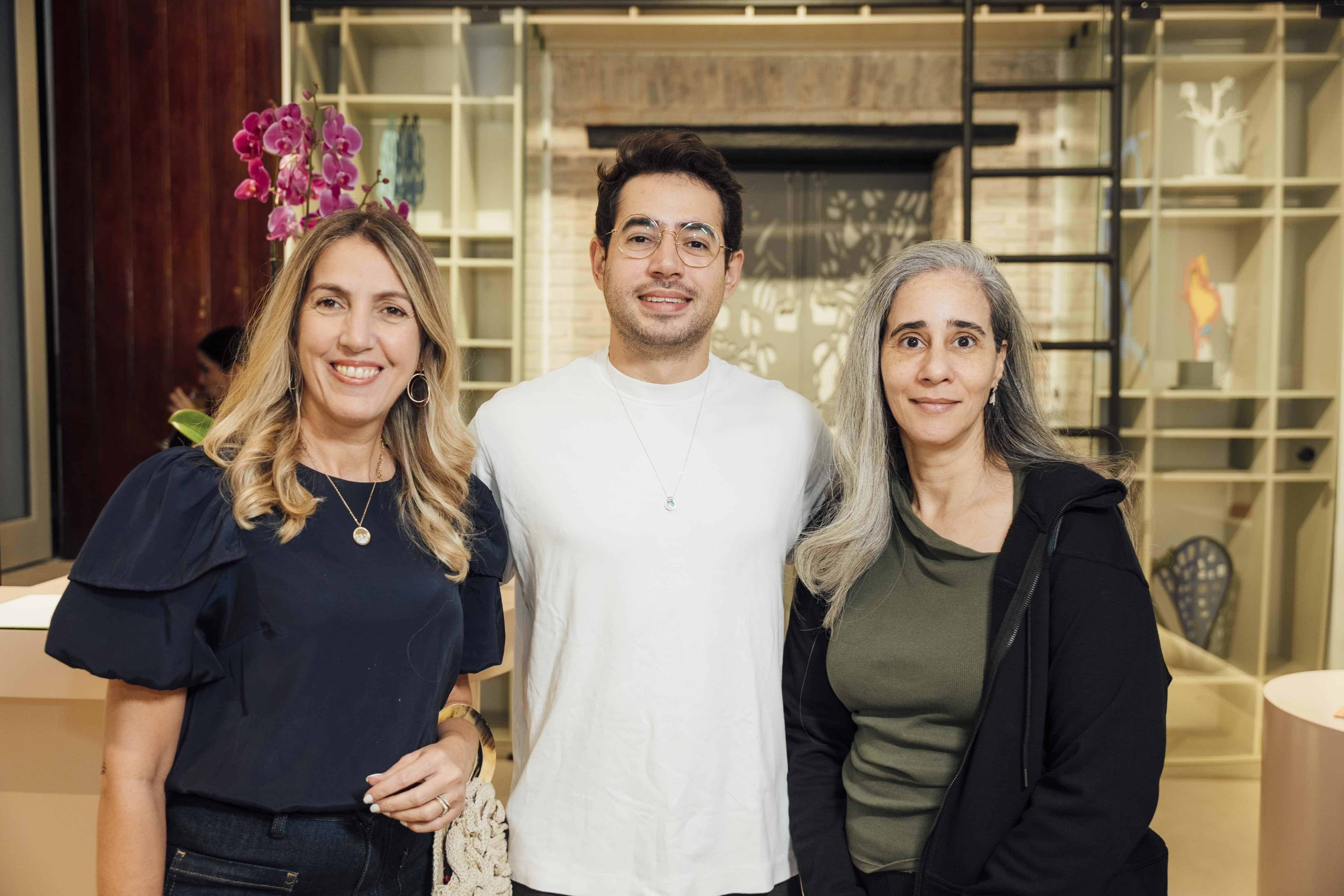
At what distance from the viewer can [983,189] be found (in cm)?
488

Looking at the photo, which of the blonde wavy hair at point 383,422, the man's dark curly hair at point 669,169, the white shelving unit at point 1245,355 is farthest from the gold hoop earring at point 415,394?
the white shelving unit at point 1245,355

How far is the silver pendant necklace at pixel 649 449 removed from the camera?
156cm

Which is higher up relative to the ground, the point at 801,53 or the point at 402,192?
the point at 801,53

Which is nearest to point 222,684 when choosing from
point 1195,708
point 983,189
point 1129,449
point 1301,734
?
point 1301,734

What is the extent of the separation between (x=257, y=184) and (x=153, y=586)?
1.39 meters

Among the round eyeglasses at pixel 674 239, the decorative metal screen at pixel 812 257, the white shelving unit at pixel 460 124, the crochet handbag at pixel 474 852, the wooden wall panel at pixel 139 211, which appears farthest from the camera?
the decorative metal screen at pixel 812 257

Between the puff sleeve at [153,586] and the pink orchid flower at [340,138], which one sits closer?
the puff sleeve at [153,586]

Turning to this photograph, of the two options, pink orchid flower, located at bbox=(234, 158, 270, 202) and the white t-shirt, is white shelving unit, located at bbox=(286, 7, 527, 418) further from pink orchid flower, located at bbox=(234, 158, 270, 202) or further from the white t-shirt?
the white t-shirt

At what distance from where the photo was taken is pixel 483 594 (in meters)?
1.53

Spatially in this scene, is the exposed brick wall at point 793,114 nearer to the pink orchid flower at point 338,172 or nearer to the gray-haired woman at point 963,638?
the pink orchid flower at point 338,172

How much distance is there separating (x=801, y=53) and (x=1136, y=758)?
4.36 meters

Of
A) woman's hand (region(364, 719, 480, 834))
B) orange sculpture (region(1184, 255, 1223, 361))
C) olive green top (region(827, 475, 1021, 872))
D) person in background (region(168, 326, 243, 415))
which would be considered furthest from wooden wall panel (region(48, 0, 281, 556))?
orange sculpture (region(1184, 255, 1223, 361))

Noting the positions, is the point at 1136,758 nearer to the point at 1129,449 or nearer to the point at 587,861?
the point at 587,861

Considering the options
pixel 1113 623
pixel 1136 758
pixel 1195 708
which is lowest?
pixel 1195 708
